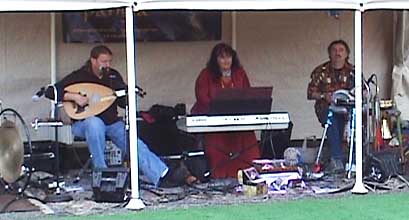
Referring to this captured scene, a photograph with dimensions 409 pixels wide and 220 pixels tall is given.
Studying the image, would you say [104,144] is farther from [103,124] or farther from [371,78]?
[371,78]

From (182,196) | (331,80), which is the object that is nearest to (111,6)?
(182,196)

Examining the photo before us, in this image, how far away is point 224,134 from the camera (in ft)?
27.7

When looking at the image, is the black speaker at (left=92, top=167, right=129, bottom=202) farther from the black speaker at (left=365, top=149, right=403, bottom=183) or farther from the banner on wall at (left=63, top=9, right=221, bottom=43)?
the black speaker at (left=365, top=149, right=403, bottom=183)

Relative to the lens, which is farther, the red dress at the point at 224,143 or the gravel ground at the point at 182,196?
the red dress at the point at 224,143

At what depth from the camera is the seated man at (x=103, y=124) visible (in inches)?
311

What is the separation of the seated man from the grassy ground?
0.84 m

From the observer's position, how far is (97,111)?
795 centimetres

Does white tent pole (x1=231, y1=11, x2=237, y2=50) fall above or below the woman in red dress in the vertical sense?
above

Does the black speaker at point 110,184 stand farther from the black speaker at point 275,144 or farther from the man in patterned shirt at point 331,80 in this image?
the man in patterned shirt at point 331,80

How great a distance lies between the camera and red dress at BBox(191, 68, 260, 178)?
845 centimetres

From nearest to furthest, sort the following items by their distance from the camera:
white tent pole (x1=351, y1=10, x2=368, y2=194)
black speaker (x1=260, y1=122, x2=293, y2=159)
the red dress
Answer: white tent pole (x1=351, y1=10, x2=368, y2=194) < the red dress < black speaker (x1=260, y1=122, x2=293, y2=159)

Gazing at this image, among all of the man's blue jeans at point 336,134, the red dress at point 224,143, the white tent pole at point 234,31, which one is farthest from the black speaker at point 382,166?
the white tent pole at point 234,31

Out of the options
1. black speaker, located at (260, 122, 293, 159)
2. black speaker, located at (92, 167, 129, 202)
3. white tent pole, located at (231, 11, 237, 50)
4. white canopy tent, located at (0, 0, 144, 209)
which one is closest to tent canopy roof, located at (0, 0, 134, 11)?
white canopy tent, located at (0, 0, 144, 209)

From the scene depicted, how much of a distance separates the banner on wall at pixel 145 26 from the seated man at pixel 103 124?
2.46ft
